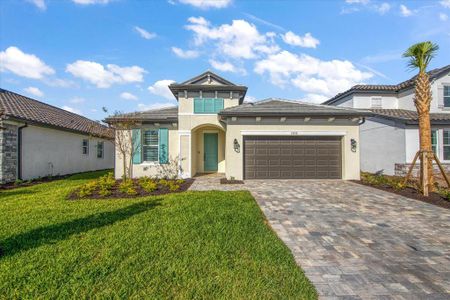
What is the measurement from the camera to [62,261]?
11.0ft

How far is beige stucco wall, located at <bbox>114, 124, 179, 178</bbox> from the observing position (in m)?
12.4

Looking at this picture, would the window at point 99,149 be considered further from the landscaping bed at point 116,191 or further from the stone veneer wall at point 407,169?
the stone veneer wall at point 407,169

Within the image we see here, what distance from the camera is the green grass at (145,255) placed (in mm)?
2711

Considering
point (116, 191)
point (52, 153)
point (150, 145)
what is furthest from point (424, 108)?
point (52, 153)

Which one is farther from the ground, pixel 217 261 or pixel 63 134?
pixel 63 134

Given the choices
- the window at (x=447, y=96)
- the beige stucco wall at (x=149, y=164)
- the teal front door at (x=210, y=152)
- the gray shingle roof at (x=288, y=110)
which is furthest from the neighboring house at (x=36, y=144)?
the window at (x=447, y=96)

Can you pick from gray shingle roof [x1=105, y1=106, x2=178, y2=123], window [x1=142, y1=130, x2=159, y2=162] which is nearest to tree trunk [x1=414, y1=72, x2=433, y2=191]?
gray shingle roof [x1=105, y1=106, x2=178, y2=123]

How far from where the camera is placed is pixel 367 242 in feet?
13.8

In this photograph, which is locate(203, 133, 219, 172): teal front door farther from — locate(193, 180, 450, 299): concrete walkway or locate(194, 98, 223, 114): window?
locate(193, 180, 450, 299): concrete walkway

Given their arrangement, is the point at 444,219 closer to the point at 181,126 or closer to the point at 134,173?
the point at 181,126

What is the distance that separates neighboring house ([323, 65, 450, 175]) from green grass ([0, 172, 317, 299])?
41.4 feet

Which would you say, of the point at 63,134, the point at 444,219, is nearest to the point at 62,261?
the point at 444,219

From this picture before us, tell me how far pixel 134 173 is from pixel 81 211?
6.62 metres

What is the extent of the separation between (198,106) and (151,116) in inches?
108
